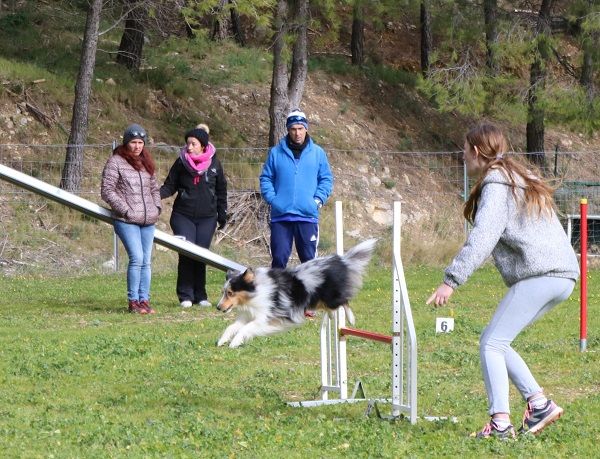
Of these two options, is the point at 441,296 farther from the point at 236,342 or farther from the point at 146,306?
the point at 146,306

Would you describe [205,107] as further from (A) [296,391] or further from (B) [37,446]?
(B) [37,446]

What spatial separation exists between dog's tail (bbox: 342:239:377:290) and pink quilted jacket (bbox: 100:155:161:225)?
360 centimetres

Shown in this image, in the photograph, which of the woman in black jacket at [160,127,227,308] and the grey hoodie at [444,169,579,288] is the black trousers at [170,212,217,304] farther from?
the grey hoodie at [444,169,579,288]

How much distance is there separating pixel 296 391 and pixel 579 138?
72.1 ft

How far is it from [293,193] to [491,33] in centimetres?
1269

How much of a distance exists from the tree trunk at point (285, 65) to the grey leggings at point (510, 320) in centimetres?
1496

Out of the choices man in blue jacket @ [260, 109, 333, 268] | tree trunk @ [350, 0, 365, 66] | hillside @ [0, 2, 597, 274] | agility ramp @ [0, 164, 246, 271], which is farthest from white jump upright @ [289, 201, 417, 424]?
tree trunk @ [350, 0, 365, 66]

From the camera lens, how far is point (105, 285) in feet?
47.5

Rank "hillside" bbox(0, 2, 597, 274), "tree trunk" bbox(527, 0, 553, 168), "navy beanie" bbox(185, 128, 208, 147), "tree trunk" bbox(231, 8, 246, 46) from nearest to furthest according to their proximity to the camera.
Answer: "navy beanie" bbox(185, 128, 208, 147), "hillside" bbox(0, 2, 597, 274), "tree trunk" bbox(527, 0, 553, 168), "tree trunk" bbox(231, 8, 246, 46)

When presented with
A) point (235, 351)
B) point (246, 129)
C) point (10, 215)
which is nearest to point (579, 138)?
point (246, 129)

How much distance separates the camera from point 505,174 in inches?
219

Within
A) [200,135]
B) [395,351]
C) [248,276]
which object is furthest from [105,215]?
[395,351]

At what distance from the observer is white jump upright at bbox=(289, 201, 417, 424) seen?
593 centimetres

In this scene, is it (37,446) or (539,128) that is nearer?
(37,446)
